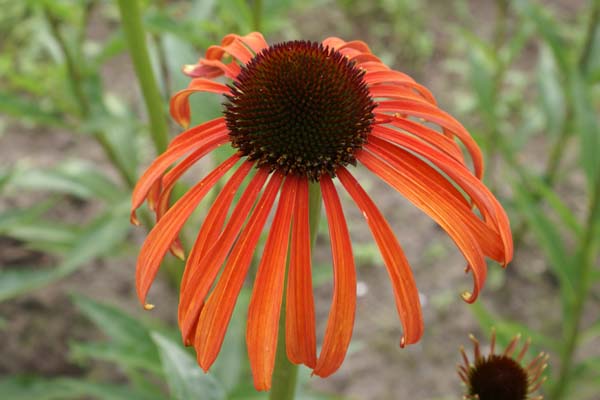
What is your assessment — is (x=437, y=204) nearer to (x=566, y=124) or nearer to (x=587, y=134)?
(x=587, y=134)

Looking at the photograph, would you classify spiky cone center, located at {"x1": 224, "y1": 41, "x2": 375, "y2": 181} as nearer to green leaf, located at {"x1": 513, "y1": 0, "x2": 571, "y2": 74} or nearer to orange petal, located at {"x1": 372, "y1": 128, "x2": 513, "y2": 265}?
orange petal, located at {"x1": 372, "y1": 128, "x2": 513, "y2": 265}

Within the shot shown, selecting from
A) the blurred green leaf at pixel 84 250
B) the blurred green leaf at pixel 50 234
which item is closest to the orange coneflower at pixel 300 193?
the blurred green leaf at pixel 84 250

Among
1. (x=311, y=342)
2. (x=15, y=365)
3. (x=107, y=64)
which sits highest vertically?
(x=107, y=64)

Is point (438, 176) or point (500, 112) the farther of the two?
point (500, 112)

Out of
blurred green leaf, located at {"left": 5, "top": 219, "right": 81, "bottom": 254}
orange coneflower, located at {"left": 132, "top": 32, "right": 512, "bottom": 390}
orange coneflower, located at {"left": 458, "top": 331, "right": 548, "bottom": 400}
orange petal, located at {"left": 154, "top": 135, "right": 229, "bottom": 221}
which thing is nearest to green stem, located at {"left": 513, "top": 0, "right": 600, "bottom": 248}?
orange coneflower, located at {"left": 132, "top": 32, "right": 512, "bottom": 390}

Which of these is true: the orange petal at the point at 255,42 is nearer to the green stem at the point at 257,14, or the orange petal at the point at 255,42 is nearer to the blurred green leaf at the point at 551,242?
the green stem at the point at 257,14

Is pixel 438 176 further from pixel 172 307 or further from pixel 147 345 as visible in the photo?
pixel 172 307

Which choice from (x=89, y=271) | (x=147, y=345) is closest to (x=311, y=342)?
(x=147, y=345)
